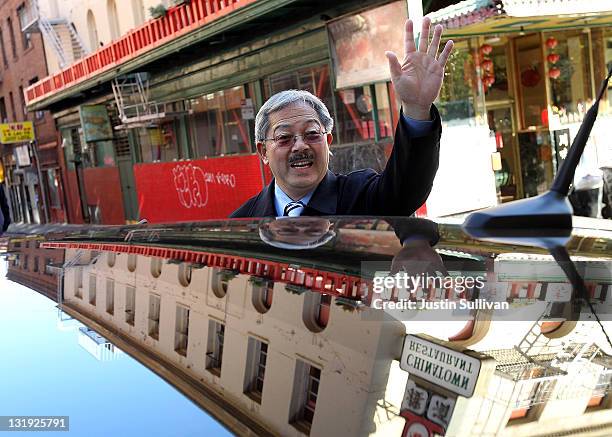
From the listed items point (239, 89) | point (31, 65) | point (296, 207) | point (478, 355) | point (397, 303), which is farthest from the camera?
point (31, 65)

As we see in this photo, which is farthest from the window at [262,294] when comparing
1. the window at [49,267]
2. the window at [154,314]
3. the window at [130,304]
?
the window at [49,267]

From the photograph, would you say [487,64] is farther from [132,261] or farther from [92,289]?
[92,289]

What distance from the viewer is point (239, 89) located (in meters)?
14.4

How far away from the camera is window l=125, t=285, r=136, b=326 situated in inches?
69.6

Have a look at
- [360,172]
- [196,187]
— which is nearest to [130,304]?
[360,172]

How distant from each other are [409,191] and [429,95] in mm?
374

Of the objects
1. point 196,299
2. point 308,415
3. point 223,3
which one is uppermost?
point 223,3

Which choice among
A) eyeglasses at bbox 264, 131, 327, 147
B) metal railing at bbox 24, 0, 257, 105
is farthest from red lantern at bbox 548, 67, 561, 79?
eyeglasses at bbox 264, 131, 327, 147

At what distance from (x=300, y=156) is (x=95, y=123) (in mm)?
19127

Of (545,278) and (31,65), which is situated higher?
(31,65)

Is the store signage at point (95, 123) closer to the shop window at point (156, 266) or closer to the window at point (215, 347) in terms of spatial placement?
the shop window at point (156, 266)

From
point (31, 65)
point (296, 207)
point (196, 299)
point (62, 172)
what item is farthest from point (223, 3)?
point (31, 65)

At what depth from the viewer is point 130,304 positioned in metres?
1.86

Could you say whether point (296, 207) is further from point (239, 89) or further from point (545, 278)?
point (239, 89)
